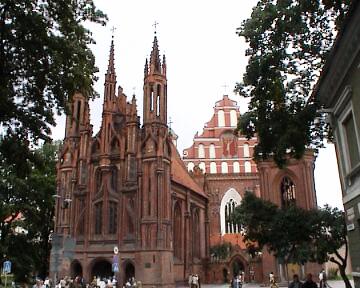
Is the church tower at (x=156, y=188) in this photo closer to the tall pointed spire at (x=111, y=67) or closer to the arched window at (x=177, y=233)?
the tall pointed spire at (x=111, y=67)

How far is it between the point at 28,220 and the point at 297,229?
98.7 feet

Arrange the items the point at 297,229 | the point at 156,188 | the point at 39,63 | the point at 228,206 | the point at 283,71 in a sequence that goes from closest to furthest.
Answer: the point at 39,63 → the point at 283,71 → the point at 297,229 → the point at 156,188 → the point at 228,206

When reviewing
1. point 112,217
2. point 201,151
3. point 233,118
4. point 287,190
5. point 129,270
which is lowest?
point 129,270

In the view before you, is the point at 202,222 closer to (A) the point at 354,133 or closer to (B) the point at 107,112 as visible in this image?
(B) the point at 107,112

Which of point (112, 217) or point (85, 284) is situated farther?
point (112, 217)

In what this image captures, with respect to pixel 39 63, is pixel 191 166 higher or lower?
higher

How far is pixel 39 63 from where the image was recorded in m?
13.2

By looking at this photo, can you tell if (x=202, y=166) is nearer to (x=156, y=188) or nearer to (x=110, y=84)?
(x=110, y=84)

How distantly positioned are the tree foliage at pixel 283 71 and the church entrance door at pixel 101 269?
23630 millimetres

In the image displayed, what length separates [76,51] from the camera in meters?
13.5

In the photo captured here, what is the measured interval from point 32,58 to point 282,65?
933 centimetres

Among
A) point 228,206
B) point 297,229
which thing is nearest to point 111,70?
point 228,206

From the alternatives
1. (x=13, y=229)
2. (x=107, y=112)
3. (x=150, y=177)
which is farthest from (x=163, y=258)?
(x=13, y=229)

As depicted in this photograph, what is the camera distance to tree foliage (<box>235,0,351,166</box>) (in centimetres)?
1602
